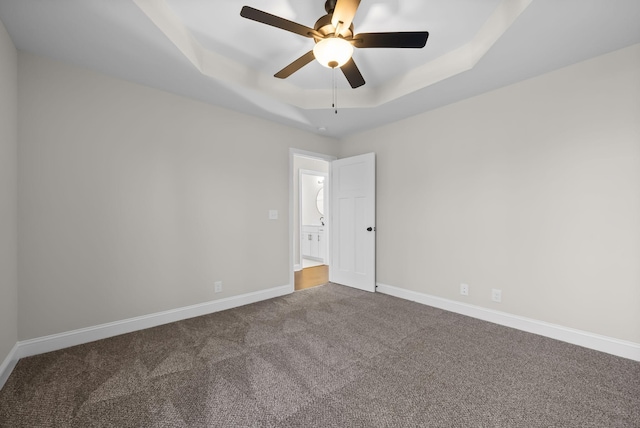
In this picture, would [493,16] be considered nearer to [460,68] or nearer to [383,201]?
[460,68]

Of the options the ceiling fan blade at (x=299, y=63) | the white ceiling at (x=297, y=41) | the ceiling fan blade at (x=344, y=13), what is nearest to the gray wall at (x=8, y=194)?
the white ceiling at (x=297, y=41)

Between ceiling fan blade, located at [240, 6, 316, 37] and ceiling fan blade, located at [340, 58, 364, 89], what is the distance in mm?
365

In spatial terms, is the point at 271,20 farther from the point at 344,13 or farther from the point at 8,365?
the point at 8,365

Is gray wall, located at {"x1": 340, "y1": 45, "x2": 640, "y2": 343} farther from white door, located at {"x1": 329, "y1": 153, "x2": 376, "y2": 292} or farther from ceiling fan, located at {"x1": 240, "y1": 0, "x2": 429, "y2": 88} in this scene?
ceiling fan, located at {"x1": 240, "y1": 0, "x2": 429, "y2": 88}

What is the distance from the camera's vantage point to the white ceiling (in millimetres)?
1788

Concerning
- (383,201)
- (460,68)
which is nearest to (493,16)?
(460,68)

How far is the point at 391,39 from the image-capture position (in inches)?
68.3

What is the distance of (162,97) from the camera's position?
282cm

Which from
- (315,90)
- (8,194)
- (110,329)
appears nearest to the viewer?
(8,194)

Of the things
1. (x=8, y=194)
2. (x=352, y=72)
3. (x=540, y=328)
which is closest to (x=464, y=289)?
(x=540, y=328)

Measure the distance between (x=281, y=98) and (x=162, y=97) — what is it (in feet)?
4.04

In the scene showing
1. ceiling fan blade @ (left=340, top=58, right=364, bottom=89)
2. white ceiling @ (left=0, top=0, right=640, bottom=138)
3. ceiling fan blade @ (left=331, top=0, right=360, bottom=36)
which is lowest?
ceiling fan blade @ (left=340, top=58, right=364, bottom=89)

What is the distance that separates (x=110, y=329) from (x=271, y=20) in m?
2.88

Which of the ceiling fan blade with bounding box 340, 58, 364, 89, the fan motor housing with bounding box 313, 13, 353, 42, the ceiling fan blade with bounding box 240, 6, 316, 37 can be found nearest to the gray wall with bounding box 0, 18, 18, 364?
the ceiling fan blade with bounding box 240, 6, 316, 37
